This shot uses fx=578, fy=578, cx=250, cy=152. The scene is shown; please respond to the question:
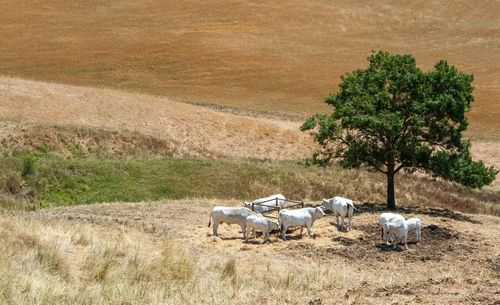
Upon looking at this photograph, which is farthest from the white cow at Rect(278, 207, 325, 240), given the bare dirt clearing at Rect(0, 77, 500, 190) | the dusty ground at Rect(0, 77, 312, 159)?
the dusty ground at Rect(0, 77, 312, 159)

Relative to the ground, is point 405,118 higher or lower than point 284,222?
higher

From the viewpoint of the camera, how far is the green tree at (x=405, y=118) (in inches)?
1011

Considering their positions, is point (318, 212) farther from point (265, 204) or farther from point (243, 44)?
point (243, 44)

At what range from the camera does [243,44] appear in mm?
85375

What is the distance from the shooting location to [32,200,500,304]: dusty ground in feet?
38.3

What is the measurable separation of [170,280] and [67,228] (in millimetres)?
4455

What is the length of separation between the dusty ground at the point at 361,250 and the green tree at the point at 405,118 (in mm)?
2811

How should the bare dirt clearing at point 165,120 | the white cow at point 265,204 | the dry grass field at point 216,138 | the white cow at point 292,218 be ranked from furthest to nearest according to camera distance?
the bare dirt clearing at point 165,120, the white cow at point 265,204, the white cow at point 292,218, the dry grass field at point 216,138

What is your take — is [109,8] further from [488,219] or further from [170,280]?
[170,280]

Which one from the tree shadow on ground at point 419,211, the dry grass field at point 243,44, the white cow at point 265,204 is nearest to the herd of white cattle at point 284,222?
the white cow at point 265,204

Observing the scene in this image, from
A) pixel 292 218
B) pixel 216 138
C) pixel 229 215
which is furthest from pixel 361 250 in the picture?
pixel 216 138

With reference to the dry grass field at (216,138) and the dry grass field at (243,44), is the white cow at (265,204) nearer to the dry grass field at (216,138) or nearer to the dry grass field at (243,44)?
the dry grass field at (216,138)

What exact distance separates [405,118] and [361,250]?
35.3ft

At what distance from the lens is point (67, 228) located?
15852mm
